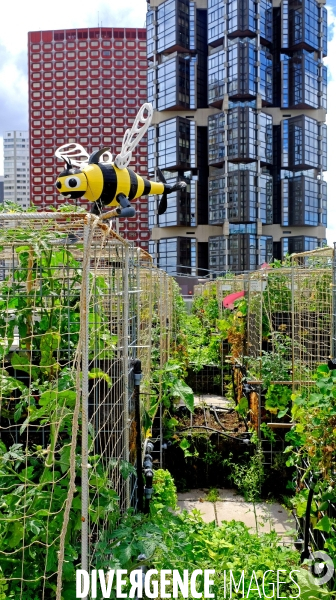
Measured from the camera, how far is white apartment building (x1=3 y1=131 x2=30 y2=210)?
7881 centimetres

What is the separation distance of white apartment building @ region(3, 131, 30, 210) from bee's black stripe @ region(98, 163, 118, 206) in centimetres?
7578

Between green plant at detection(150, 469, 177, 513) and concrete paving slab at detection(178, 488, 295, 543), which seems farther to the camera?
concrete paving slab at detection(178, 488, 295, 543)

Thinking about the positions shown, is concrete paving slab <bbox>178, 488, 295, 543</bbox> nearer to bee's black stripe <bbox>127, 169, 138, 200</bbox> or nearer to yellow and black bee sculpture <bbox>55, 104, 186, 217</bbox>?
yellow and black bee sculpture <bbox>55, 104, 186, 217</bbox>

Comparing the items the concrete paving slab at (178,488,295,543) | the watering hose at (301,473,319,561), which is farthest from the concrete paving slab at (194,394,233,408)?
the watering hose at (301,473,319,561)

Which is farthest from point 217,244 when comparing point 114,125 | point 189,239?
point 114,125

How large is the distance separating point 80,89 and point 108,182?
2175 inches

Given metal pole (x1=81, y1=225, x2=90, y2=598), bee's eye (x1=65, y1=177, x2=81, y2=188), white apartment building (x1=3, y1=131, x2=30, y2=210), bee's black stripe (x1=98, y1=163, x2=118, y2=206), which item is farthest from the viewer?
white apartment building (x1=3, y1=131, x2=30, y2=210)

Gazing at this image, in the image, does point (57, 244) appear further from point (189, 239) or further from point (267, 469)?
point (189, 239)

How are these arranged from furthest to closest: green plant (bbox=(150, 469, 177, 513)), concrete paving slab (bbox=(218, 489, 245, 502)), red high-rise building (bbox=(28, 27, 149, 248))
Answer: red high-rise building (bbox=(28, 27, 149, 248)) < concrete paving slab (bbox=(218, 489, 245, 502)) < green plant (bbox=(150, 469, 177, 513))

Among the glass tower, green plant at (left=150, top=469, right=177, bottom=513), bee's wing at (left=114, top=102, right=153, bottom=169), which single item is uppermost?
the glass tower

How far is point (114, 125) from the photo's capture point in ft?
180

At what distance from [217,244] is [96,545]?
33.9 meters

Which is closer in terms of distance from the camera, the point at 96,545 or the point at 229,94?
the point at 96,545

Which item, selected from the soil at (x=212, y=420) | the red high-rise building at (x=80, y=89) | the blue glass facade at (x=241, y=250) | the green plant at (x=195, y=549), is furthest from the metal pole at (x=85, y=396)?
the red high-rise building at (x=80, y=89)
